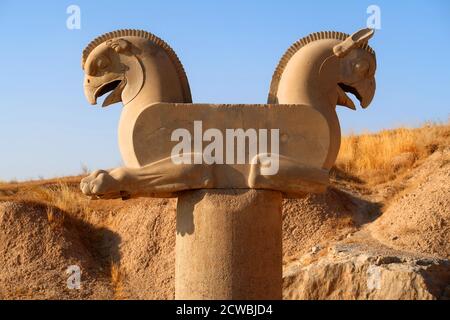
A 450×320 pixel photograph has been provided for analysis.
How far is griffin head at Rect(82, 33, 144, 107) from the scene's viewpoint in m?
6.46

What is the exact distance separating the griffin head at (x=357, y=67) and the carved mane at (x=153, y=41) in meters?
1.34

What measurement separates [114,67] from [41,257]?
9206 millimetres

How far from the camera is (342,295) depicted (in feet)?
40.0

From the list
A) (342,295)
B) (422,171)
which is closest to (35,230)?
(342,295)

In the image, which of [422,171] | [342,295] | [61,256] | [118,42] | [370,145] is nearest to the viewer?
[118,42]

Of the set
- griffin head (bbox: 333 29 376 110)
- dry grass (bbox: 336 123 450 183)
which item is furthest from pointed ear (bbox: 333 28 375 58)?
dry grass (bbox: 336 123 450 183)

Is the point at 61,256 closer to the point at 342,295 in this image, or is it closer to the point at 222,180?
the point at 342,295

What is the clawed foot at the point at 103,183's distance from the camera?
6.02 meters

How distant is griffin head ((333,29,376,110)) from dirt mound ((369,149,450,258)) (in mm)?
7478

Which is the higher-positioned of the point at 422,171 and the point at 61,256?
the point at 422,171

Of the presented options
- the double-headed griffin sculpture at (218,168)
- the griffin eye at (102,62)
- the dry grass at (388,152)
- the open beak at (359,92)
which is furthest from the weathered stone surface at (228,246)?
the dry grass at (388,152)

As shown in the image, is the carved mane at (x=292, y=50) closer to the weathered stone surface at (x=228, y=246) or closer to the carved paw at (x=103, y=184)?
the weathered stone surface at (x=228, y=246)

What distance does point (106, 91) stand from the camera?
262 inches
